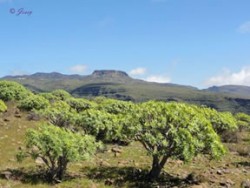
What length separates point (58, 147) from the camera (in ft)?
80.0

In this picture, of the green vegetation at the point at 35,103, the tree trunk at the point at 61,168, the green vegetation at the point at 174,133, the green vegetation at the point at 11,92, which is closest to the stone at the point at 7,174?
the tree trunk at the point at 61,168

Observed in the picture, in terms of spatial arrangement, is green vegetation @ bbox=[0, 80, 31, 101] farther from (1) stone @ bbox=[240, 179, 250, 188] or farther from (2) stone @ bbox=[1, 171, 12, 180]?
(1) stone @ bbox=[240, 179, 250, 188]

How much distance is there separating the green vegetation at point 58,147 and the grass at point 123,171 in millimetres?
1068

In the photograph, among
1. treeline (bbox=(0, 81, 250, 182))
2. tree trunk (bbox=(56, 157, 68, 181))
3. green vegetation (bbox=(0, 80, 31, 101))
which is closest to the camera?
treeline (bbox=(0, 81, 250, 182))

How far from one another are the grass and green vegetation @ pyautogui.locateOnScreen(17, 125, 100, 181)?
42.1 inches

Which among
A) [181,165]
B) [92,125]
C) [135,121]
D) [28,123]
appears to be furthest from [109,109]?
[135,121]

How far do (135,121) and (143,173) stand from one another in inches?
166

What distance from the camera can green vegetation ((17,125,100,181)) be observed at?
2461 centimetres

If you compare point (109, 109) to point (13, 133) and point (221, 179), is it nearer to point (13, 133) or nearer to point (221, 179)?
point (13, 133)

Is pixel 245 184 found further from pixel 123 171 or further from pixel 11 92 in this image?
pixel 11 92

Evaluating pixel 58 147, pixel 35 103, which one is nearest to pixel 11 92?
pixel 35 103

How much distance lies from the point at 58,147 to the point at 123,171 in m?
7.00

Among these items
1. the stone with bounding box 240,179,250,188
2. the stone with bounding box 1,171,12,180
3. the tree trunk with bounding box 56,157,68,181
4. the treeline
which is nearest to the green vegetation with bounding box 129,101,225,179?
the treeline

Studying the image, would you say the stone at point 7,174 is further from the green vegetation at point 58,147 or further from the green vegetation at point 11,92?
the green vegetation at point 11,92
